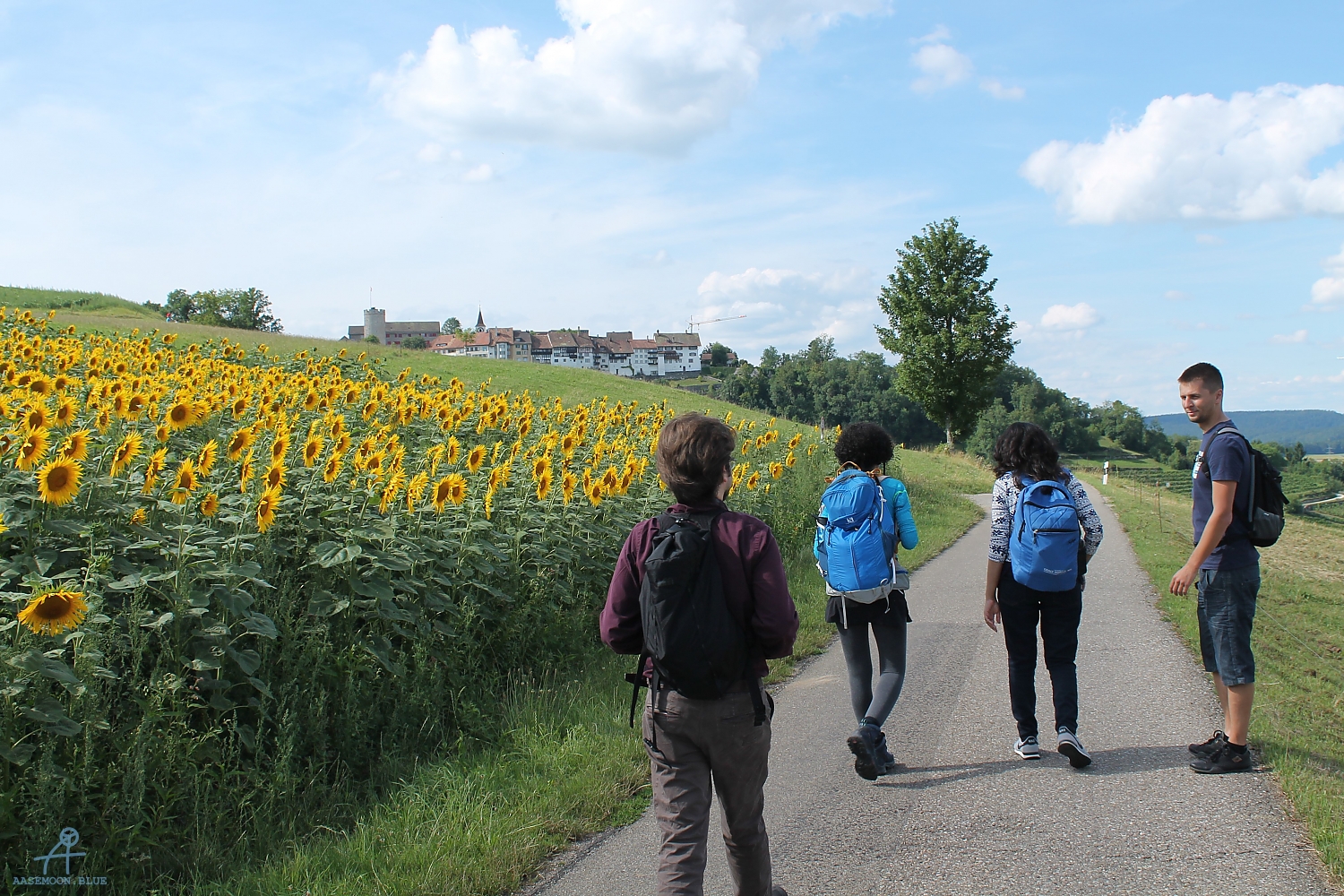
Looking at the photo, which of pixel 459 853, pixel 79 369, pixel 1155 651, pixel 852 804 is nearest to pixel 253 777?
pixel 459 853

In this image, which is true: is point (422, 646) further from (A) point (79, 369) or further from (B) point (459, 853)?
(A) point (79, 369)

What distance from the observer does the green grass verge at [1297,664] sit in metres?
4.33

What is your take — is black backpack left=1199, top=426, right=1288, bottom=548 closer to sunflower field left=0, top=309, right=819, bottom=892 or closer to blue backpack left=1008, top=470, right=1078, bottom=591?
blue backpack left=1008, top=470, right=1078, bottom=591

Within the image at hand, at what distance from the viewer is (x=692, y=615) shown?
2877mm

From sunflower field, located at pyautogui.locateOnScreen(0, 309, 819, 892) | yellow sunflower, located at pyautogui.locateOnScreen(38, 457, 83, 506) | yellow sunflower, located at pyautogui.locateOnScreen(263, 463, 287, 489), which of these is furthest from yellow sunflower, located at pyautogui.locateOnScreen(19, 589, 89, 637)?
yellow sunflower, located at pyautogui.locateOnScreen(263, 463, 287, 489)

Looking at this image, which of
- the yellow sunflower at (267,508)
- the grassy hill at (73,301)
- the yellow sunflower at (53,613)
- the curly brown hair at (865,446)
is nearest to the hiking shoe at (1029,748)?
the curly brown hair at (865,446)

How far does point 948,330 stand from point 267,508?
130 feet

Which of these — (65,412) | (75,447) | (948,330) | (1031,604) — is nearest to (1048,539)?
(1031,604)

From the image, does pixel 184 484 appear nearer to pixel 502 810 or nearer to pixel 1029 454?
pixel 502 810

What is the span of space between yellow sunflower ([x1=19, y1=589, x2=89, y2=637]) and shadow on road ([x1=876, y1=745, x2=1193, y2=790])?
3.61 meters

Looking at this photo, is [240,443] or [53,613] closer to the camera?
[53,613]

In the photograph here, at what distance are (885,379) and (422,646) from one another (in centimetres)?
11509

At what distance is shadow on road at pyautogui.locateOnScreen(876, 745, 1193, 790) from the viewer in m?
4.74

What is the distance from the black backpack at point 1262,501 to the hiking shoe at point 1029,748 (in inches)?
55.6
